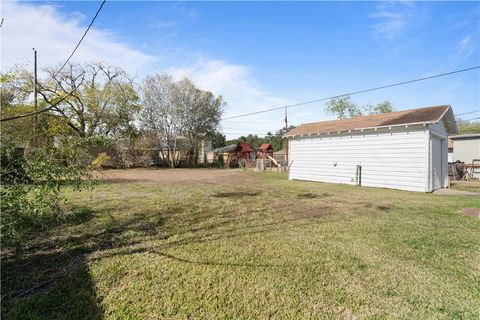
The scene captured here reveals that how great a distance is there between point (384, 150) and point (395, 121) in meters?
1.22

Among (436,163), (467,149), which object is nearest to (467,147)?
(467,149)

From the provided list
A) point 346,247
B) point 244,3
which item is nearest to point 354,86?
point 244,3

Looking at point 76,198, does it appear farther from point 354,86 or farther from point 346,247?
point 354,86

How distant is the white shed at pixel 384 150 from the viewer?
377 inches

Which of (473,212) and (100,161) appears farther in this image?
(100,161)

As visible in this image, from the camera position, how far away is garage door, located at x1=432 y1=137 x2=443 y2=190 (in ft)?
32.6

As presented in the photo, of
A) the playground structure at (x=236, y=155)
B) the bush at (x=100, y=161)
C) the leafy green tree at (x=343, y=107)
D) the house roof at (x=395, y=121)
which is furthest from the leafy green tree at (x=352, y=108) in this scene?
the bush at (x=100, y=161)

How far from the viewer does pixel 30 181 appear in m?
2.84

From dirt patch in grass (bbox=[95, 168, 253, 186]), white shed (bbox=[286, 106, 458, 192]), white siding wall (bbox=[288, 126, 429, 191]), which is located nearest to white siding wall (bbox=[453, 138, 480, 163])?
white shed (bbox=[286, 106, 458, 192])

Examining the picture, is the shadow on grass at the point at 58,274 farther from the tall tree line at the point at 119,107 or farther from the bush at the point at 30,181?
the tall tree line at the point at 119,107

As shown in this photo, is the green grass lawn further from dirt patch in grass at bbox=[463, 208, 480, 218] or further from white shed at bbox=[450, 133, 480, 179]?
white shed at bbox=[450, 133, 480, 179]

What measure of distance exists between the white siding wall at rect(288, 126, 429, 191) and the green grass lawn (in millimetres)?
4587

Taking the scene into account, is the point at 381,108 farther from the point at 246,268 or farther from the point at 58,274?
the point at 58,274

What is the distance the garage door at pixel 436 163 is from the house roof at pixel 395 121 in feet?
3.25
